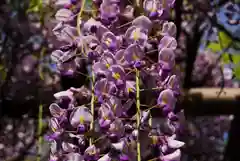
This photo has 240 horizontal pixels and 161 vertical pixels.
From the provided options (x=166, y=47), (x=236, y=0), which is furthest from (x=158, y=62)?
(x=236, y=0)

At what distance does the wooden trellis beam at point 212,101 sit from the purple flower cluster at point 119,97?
0.91 metres

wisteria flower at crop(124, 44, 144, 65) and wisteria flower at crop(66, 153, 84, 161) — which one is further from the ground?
wisteria flower at crop(124, 44, 144, 65)

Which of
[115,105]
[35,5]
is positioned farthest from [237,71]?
[115,105]

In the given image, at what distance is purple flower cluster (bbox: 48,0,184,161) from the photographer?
821 millimetres

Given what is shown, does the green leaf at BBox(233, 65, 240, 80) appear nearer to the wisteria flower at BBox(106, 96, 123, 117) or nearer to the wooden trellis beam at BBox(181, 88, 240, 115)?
the wooden trellis beam at BBox(181, 88, 240, 115)

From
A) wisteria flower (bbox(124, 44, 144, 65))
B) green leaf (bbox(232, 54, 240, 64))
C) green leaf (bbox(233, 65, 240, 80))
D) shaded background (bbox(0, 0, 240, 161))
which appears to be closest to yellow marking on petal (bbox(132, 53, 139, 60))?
wisteria flower (bbox(124, 44, 144, 65))

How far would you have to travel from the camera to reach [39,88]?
1.83 meters

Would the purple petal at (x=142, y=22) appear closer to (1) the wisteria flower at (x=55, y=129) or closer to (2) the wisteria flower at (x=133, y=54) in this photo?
(2) the wisteria flower at (x=133, y=54)

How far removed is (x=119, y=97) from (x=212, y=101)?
1.03 metres

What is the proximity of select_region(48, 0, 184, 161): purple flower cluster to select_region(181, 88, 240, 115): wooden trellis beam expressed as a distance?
908mm

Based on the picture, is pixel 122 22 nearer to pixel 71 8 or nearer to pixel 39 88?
pixel 71 8

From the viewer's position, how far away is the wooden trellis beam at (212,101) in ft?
5.91

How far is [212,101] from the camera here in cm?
182

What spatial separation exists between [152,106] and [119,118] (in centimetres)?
7
